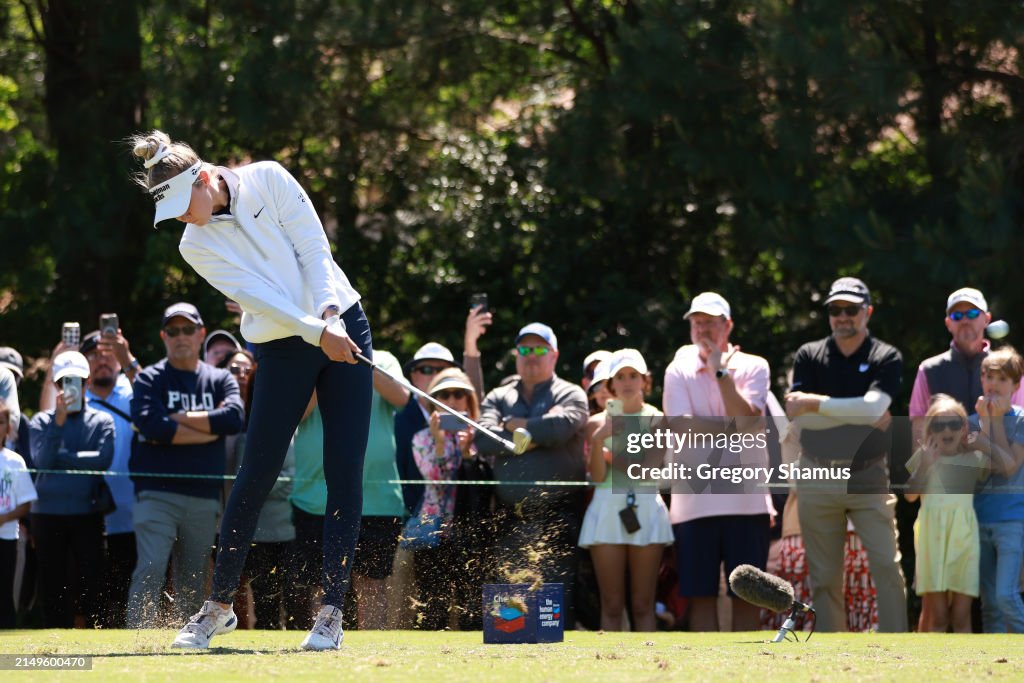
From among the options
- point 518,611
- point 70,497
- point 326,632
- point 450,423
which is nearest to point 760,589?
point 518,611

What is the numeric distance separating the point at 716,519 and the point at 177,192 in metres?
4.07

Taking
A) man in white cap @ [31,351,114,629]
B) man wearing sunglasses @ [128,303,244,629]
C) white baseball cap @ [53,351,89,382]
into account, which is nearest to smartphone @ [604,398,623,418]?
man wearing sunglasses @ [128,303,244,629]

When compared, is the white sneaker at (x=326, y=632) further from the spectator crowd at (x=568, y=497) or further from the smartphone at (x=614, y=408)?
the smartphone at (x=614, y=408)

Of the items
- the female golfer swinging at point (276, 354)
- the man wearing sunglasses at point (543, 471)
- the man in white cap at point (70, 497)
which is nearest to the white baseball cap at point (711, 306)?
the man wearing sunglasses at point (543, 471)

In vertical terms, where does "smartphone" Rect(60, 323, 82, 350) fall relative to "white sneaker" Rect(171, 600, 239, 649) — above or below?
above

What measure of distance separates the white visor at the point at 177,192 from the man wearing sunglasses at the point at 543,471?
3.13m

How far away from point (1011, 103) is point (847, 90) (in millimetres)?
1439

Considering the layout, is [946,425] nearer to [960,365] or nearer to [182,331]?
[960,365]

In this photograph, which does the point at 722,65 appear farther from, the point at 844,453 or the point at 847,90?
the point at 844,453

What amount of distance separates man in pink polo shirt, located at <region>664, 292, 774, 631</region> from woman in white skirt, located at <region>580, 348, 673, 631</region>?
13cm

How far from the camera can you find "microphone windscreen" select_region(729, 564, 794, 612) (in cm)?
590

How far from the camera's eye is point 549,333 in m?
8.67

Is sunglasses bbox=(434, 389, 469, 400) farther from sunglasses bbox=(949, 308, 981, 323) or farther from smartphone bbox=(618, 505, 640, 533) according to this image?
sunglasses bbox=(949, 308, 981, 323)

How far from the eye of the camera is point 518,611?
543 centimetres
